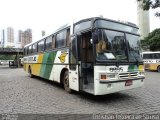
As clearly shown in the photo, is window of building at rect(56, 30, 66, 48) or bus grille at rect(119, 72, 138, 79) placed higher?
window of building at rect(56, 30, 66, 48)

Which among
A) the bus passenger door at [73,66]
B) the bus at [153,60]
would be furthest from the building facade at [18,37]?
the bus passenger door at [73,66]

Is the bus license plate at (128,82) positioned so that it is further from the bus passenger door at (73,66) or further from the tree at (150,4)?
the tree at (150,4)

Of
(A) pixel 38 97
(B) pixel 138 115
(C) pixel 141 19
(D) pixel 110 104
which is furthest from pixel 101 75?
(C) pixel 141 19

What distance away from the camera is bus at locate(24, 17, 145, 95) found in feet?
22.5

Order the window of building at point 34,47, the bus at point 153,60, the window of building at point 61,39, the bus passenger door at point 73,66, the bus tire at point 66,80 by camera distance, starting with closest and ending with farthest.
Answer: the bus passenger door at point 73,66 → the bus tire at point 66,80 → the window of building at point 61,39 → the window of building at point 34,47 → the bus at point 153,60

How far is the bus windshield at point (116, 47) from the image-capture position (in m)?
6.88

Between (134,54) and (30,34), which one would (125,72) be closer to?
(134,54)

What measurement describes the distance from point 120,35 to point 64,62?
291 centimetres

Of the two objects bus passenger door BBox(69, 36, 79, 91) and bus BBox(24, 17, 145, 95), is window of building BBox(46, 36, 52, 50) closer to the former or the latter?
bus BBox(24, 17, 145, 95)

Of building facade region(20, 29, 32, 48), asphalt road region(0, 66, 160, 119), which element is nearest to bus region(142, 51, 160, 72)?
asphalt road region(0, 66, 160, 119)

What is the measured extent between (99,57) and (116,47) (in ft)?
2.78

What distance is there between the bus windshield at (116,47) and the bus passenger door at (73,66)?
145cm

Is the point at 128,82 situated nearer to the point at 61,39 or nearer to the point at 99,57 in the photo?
the point at 99,57

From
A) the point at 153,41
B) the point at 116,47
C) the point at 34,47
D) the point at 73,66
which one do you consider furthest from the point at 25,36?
the point at 116,47
